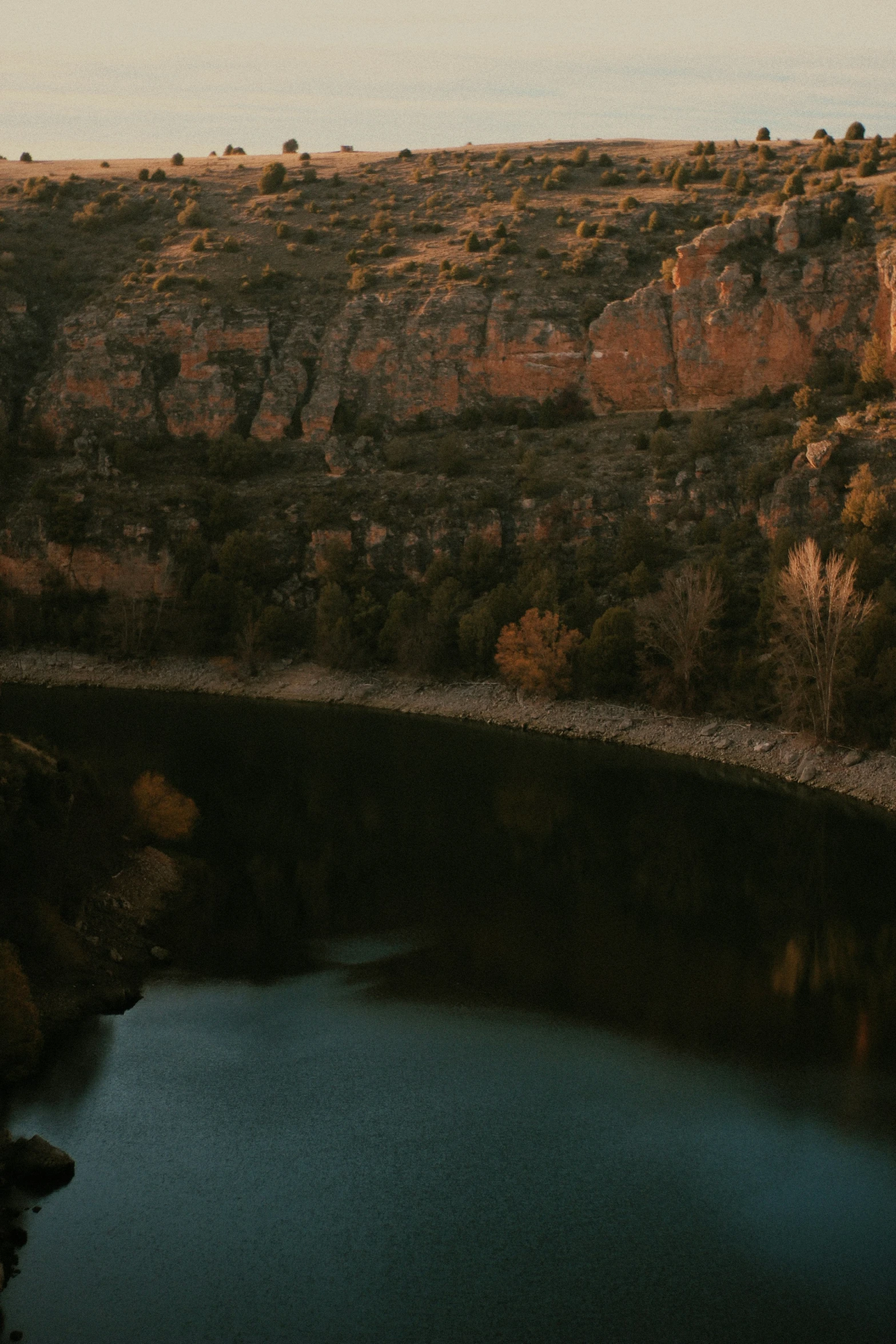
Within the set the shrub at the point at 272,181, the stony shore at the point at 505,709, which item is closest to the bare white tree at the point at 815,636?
the stony shore at the point at 505,709

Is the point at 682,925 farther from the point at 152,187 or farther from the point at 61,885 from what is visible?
the point at 152,187

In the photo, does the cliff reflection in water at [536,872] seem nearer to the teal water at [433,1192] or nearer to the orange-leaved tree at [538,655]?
the teal water at [433,1192]

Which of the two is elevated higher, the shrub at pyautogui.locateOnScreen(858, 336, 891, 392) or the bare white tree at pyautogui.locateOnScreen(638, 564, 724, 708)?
the shrub at pyautogui.locateOnScreen(858, 336, 891, 392)

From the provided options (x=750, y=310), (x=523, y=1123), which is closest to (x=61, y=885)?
(x=523, y=1123)

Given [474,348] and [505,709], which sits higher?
[474,348]

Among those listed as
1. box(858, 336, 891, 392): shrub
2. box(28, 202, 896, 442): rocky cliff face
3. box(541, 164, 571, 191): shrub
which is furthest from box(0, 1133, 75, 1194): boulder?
box(541, 164, 571, 191): shrub

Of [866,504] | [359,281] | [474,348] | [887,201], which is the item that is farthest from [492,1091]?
[887,201]

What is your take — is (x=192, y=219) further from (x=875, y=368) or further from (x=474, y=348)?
(x=875, y=368)

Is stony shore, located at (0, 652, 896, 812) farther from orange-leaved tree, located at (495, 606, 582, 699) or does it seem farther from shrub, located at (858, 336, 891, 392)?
shrub, located at (858, 336, 891, 392)
